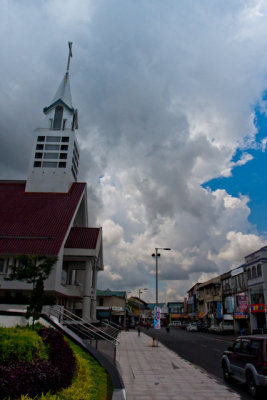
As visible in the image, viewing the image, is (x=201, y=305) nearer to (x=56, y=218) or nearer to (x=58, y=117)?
(x=58, y=117)

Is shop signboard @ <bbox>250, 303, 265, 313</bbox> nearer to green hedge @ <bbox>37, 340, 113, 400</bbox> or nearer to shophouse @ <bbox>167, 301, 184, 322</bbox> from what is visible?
green hedge @ <bbox>37, 340, 113, 400</bbox>

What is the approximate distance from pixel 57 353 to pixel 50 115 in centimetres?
4312

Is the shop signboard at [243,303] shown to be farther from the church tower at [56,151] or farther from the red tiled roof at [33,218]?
the church tower at [56,151]

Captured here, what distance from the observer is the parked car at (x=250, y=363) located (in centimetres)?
890

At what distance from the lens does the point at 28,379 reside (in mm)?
5648

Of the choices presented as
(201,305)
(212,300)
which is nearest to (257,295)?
(212,300)

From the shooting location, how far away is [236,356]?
10711 millimetres

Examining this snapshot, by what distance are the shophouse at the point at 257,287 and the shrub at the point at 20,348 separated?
39875mm

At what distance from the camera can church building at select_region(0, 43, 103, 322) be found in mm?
26797

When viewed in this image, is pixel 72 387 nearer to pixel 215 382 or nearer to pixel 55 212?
pixel 215 382

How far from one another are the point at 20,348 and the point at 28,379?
3.75ft

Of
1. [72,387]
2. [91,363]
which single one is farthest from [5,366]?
[91,363]

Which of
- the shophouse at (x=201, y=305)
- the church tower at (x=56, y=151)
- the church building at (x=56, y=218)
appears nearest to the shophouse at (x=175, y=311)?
the shophouse at (x=201, y=305)

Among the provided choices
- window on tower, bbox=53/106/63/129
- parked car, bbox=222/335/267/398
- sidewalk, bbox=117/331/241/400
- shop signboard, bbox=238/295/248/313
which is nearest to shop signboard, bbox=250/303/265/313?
shop signboard, bbox=238/295/248/313
